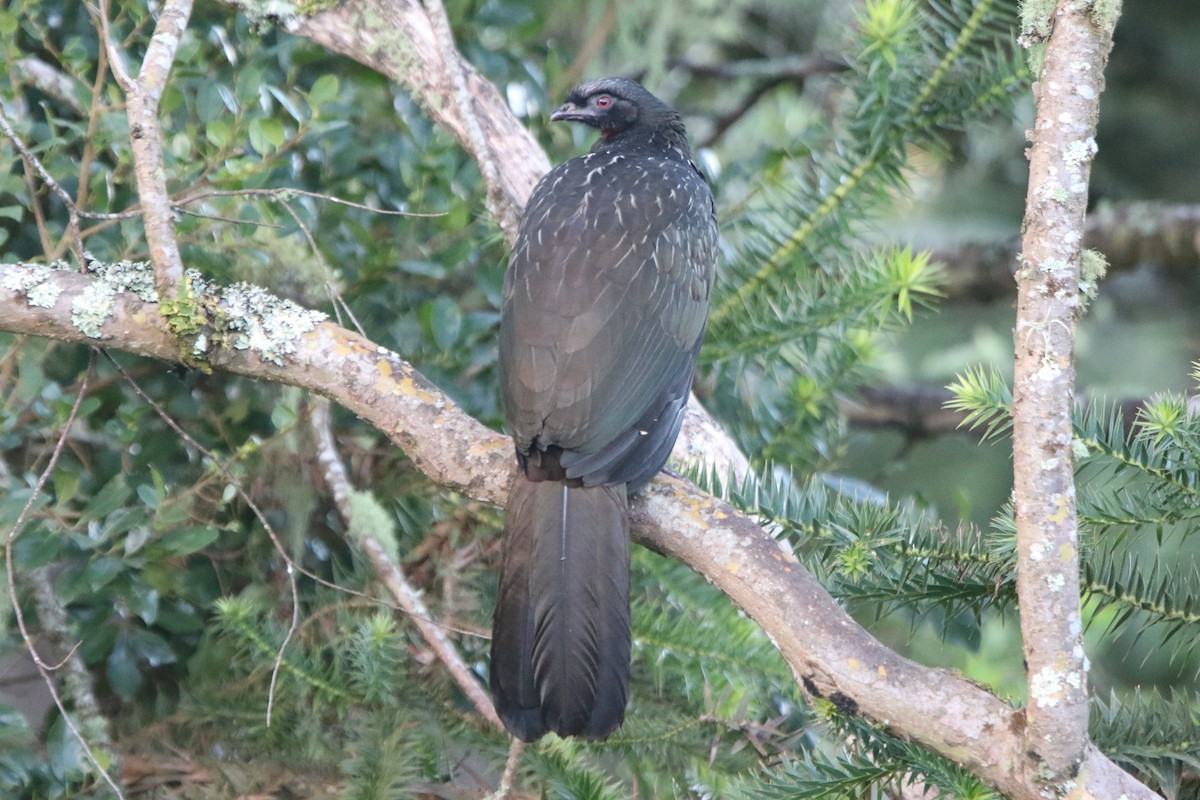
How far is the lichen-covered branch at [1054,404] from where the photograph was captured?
190 cm

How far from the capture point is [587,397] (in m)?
2.70

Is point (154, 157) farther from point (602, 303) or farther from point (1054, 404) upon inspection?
point (1054, 404)

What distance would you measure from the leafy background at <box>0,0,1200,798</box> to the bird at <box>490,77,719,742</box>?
0.19 meters

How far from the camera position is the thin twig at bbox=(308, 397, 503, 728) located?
9.08 feet

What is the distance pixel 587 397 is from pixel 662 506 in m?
0.35

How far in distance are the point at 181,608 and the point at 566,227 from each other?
134 centimetres

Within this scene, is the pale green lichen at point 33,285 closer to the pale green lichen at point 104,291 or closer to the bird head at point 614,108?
the pale green lichen at point 104,291

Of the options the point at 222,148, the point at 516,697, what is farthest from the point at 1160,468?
the point at 222,148

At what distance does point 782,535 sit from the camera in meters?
2.45

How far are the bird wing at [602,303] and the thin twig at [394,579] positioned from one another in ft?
1.75

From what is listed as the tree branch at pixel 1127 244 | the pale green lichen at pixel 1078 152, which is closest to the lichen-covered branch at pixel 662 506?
the pale green lichen at pixel 1078 152

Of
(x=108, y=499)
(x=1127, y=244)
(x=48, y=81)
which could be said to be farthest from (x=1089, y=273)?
(x=1127, y=244)

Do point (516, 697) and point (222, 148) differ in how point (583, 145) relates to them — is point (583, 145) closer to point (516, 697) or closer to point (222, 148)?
point (222, 148)

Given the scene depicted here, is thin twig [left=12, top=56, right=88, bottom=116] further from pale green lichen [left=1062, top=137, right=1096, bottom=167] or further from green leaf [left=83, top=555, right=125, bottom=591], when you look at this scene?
pale green lichen [left=1062, top=137, right=1096, bottom=167]
